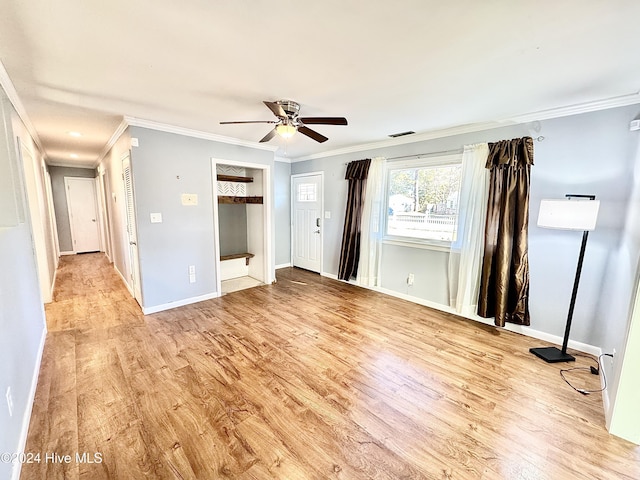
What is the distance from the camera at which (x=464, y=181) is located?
128 inches

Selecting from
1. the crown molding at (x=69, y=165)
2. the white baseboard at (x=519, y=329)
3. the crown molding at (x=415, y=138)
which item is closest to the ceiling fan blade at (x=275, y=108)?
the crown molding at (x=415, y=138)

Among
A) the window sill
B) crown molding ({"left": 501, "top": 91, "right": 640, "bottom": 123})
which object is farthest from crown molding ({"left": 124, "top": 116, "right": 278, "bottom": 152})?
crown molding ({"left": 501, "top": 91, "right": 640, "bottom": 123})

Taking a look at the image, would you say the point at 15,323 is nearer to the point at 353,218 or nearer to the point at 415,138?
the point at 353,218

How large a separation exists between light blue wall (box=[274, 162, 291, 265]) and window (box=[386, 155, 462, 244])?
8.09ft

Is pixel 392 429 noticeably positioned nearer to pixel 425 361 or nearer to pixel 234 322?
pixel 425 361

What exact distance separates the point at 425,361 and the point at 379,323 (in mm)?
817

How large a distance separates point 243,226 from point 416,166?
3.38 metres

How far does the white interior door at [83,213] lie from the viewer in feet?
22.6

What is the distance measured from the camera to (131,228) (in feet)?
11.8

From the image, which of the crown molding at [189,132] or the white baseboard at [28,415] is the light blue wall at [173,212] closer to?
the crown molding at [189,132]

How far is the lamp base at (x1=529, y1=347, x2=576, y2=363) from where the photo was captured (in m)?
2.48

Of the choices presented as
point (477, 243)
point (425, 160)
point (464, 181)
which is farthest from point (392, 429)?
point (425, 160)

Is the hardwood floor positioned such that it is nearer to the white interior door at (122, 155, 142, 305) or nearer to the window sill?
the white interior door at (122, 155, 142, 305)

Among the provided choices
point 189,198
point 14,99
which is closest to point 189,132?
point 189,198
